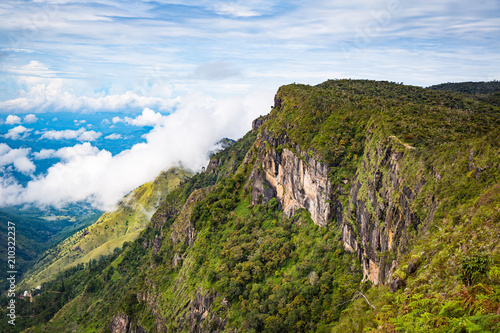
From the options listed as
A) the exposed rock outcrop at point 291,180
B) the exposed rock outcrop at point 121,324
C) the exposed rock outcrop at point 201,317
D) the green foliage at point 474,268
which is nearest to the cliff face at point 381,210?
the exposed rock outcrop at point 291,180

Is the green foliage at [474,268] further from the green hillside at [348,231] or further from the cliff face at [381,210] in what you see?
the cliff face at [381,210]

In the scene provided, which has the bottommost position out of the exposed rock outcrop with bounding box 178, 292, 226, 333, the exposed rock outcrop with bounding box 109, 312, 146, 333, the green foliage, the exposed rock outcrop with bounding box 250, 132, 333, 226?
the exposed rock outcrop with bounding box 109, 312, 146, 333

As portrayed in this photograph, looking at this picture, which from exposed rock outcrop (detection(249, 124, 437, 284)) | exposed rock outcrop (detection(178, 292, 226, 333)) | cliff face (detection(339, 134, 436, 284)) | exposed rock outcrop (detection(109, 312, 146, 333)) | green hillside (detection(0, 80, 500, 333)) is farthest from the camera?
exposed rock outcrop (detection(109, 312, 146, 333))

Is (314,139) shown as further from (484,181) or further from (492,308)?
(492,308)

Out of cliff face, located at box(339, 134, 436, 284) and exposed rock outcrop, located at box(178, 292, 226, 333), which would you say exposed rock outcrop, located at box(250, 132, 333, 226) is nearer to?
cliff face, located at box(339, 134, 436, 284)

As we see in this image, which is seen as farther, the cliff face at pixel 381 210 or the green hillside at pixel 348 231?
the cliff face at pixel 381 210

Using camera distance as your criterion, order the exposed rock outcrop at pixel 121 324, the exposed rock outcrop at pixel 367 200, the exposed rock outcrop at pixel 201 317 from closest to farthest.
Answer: the exposed rock outcrop at pixel 367 200 → the exposed rock outcrop at pixel 201 317 → the exposed rock outcrop at pixel 121 324

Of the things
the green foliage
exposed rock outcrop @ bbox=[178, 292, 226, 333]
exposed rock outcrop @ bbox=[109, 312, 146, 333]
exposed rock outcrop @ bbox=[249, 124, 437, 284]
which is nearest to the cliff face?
exposed rock outcrop @ bbox=[249, 124, 437, 284]

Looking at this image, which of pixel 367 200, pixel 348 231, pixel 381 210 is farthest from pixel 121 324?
pixel 381 210

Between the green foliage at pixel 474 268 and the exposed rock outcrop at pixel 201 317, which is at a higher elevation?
the green foliage at pixel 474 268

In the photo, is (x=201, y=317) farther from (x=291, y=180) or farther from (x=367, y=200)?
(x=367, y=200)
